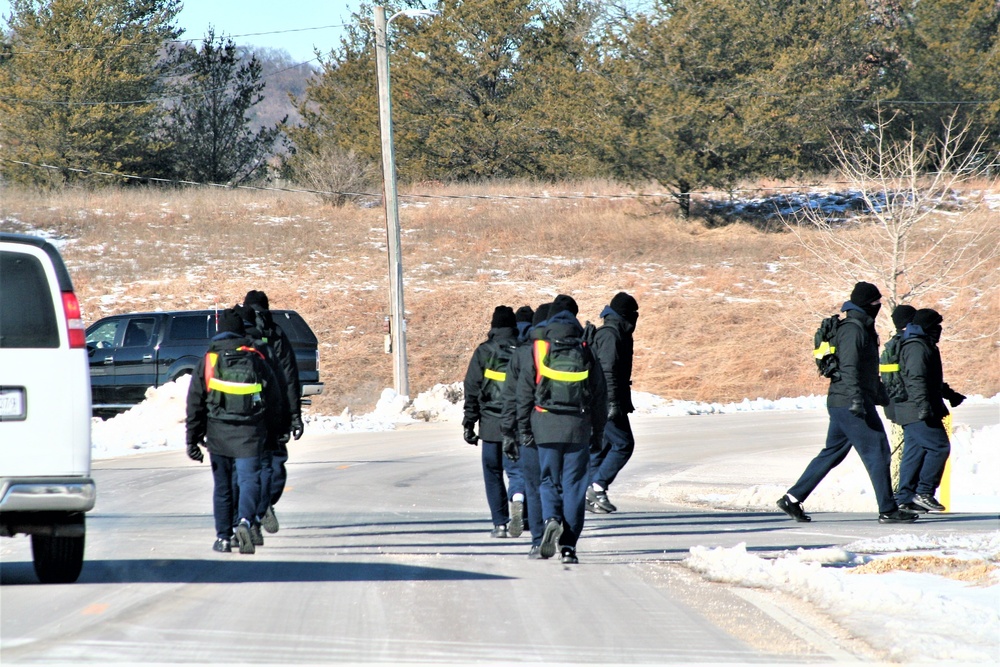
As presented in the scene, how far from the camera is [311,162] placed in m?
50.9

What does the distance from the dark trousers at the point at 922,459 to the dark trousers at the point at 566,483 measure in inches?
170

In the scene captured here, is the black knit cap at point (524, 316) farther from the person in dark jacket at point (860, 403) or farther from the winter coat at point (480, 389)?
the person in dark jacket at point (860, 403)

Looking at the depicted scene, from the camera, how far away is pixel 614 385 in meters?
11.4

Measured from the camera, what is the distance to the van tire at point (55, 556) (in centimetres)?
799

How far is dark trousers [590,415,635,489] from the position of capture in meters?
11.9

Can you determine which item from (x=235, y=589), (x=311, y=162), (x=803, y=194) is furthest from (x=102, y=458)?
(x=803, y=194)

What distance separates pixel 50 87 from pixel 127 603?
4643 centimetres

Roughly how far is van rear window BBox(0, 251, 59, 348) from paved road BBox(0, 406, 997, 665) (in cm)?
146

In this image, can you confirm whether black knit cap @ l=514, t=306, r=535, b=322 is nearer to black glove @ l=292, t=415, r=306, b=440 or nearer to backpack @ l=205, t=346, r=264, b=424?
black glove @ l=292, t=415, r=306, b=440

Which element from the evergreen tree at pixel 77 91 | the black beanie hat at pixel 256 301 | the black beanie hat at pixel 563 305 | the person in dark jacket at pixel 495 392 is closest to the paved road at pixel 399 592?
the person in dark jacket at pixel 495 392

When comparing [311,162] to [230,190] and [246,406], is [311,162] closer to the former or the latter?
[230,190]

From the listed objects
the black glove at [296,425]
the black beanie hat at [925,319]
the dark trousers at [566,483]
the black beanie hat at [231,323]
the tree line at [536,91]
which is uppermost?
the tree line at [536,91]

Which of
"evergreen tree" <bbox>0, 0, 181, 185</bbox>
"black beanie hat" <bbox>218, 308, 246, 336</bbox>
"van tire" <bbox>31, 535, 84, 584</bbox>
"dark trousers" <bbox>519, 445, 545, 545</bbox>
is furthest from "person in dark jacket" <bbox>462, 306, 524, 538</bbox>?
"evergreen tree" <bbox>0, 0, 181, 185</bbox>

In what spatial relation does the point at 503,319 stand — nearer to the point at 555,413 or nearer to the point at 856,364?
the point at 555,413
